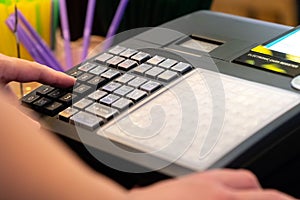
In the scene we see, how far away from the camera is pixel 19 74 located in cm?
63

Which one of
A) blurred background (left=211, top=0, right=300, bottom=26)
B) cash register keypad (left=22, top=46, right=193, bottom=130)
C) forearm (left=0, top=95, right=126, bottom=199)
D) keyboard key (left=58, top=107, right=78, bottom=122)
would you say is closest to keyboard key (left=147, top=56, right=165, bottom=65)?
cash register keypad (left=22, top=46, right=193, bottom=130)

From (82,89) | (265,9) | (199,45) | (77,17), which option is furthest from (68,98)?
(265,9)

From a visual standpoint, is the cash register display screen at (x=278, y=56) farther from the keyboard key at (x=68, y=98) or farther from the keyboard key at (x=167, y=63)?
the keyboard key at (x=68, y=98)

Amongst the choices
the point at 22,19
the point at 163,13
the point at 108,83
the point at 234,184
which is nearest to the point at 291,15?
the point at 163,13

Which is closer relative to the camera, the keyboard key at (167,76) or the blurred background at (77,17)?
the keyboard key at (167,76)

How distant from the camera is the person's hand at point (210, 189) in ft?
1.39

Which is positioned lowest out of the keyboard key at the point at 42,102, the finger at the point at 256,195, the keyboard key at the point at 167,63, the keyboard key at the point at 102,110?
the keyboard key at the point at 42,102

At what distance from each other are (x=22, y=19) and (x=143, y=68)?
10.4 inches

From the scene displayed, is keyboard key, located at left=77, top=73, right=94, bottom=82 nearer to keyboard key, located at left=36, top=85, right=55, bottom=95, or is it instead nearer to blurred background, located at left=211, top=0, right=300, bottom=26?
keyboard key, located at left=36, top=85, right=55, bottom=95

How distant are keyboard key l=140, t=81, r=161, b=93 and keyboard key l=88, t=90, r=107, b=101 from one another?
0.12 ft

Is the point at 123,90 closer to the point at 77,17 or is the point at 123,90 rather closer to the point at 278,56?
the point at 278,56

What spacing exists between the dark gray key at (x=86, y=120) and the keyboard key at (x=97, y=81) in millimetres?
50

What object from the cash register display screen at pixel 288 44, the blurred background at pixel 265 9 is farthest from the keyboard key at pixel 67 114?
the blurred background at pixel 265 9

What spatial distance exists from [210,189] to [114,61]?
0.24m
